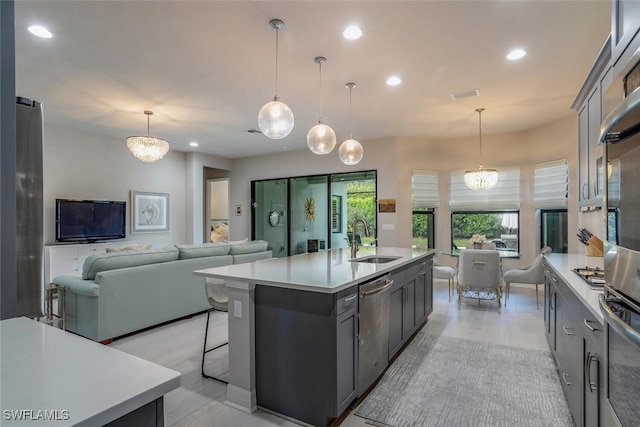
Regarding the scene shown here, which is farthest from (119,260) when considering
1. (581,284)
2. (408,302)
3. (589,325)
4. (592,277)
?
(592,277)

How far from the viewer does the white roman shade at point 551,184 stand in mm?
5371

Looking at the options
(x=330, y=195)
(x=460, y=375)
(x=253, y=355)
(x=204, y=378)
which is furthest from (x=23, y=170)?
(x=330, y=195)

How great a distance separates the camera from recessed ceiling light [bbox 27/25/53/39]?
272 centimetres

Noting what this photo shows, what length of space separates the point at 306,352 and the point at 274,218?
20.5 feet

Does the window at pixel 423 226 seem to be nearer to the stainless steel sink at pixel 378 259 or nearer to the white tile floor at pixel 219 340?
the white tile floor at pixel 219 340

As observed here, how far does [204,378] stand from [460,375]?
7.05ft

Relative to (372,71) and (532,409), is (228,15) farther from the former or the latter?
(532,409)

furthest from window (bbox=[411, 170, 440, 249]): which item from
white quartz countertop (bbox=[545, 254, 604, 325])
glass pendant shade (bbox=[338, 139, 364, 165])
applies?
white quartz countertop (bbox=[545, 254, 604, 325])

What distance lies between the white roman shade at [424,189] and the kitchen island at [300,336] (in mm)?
4124

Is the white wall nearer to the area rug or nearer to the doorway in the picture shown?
the doorway

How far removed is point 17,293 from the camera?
136 centimetres

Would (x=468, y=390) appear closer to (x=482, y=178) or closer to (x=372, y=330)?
(x=372, y=330)

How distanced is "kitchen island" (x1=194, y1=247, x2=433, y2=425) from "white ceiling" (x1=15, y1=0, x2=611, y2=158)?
1999 mm

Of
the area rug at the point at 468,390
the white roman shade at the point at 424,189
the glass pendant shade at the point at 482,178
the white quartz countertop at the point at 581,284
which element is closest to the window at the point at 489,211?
the white roman shade at the point at 424,189
